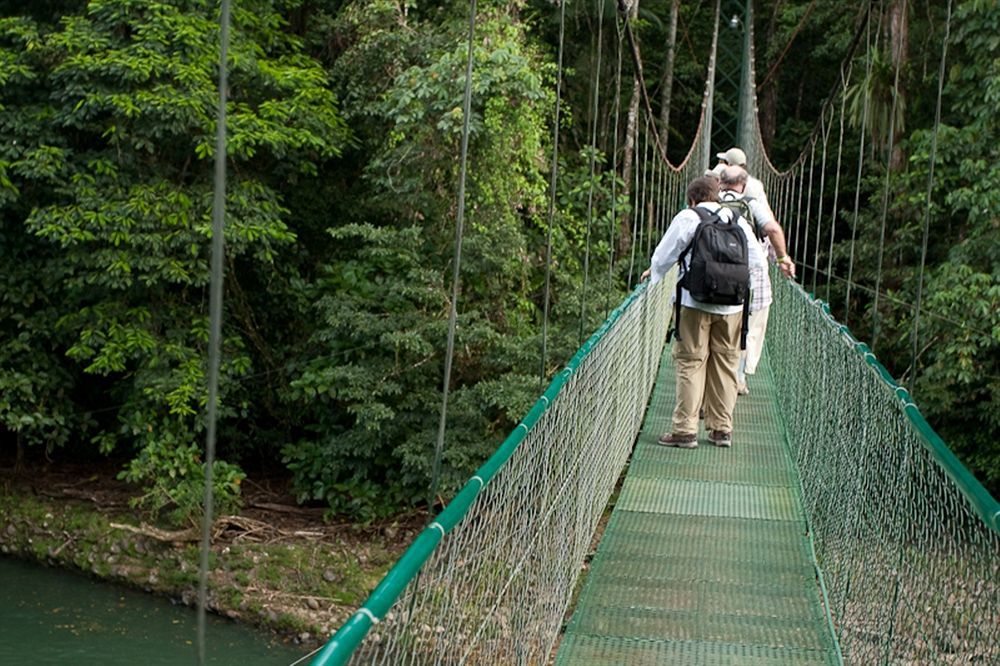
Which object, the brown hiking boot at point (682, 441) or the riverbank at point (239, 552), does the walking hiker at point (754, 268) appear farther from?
the riverbank at point (239, 552)

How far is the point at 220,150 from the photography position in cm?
92

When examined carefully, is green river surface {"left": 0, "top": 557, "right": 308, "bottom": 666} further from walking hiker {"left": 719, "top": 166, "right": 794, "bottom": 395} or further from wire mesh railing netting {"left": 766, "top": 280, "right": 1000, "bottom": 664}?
wire mesh railing netting {"left": 766, "top": 280, "right": 1000, "bottom": 664}

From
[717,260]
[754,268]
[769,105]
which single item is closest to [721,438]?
[754,268]

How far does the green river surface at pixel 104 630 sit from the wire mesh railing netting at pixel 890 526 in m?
4.36

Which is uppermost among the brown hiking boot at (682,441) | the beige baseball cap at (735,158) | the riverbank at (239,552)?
the beige baseball cap at (735,158)

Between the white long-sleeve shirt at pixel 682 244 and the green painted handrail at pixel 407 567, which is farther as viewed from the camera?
the white long-sleeve shirt at pixel 682 244

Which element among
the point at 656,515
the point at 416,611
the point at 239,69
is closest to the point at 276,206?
the point at 239,69

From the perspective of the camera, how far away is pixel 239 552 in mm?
7891

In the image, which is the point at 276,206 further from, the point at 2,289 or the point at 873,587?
the point at 873,587

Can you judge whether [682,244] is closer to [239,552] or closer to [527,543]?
[527,543]

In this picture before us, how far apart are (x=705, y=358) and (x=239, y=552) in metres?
4.73

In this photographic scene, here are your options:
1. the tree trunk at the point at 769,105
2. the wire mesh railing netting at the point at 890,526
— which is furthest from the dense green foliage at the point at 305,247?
the tree trunk at the point at 769,105

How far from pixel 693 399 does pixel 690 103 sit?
12098mm

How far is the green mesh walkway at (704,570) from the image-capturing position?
252cm
